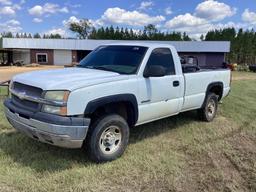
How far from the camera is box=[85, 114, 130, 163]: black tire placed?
14.6 ft

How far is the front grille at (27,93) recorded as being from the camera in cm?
424

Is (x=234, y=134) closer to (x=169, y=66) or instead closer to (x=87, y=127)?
(x=169, y=66)

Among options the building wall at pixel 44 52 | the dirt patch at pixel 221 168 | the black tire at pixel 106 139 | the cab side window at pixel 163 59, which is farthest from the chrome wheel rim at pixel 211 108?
the building wall at pixel 44 52

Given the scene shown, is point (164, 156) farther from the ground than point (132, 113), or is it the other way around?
point (132, 113)

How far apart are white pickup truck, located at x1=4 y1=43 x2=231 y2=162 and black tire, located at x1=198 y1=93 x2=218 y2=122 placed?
0.93 meters

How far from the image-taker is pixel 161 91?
5434 millimetres

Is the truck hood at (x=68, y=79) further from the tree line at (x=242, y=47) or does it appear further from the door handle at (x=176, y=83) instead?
the tree line at (x=242, y=47)

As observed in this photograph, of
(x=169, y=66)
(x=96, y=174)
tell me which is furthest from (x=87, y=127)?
(x=169, y=66)

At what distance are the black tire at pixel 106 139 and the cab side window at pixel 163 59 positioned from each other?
1366 millimetres

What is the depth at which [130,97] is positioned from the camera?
4.80m

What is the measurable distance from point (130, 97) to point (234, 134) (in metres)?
2.99

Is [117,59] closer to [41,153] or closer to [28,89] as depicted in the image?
[28,89]

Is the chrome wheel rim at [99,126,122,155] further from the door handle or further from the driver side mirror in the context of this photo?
the door handle

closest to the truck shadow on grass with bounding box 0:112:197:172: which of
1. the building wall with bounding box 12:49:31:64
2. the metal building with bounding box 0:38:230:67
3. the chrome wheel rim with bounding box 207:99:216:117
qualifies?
the chrome wheel rim with bounding box 207:99:216:117
